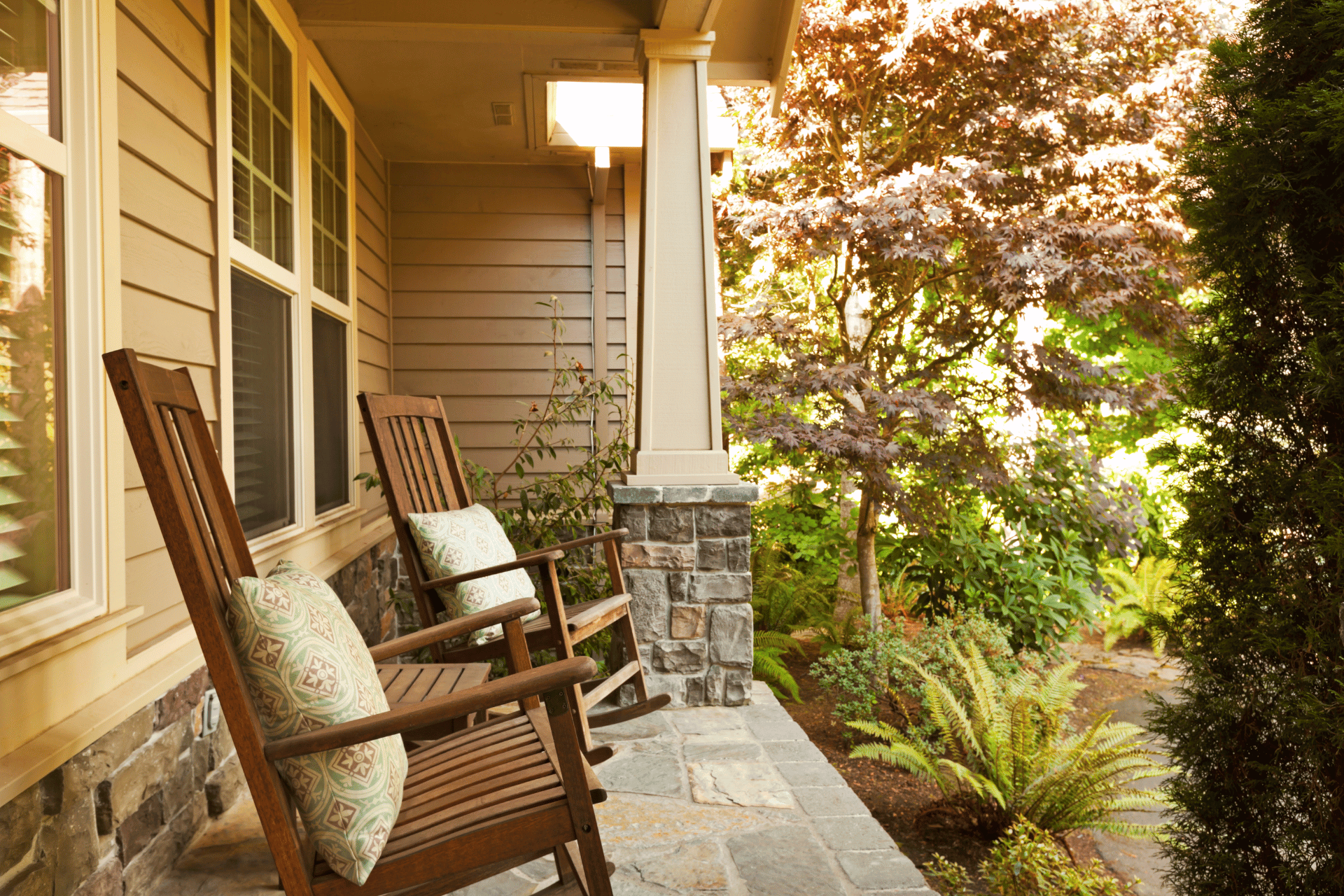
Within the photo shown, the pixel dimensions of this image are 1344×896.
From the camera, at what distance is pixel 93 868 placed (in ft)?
4.88

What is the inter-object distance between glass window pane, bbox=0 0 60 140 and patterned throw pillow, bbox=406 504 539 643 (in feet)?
4.15

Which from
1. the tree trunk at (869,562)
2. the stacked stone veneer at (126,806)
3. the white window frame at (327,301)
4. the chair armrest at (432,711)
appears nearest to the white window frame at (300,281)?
the white window frame at (327,301)

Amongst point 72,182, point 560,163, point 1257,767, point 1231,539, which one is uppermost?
point 560,163

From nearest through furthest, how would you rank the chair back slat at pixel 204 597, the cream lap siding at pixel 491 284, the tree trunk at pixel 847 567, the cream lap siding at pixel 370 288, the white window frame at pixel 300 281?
the chair back slat at pixel 204 597 < the white window frame at pixel 300 281 < the cream lap siding at pixel 370 288 < the cream lap siding at pixel 491 284 < the tree trunk at pixel 847 567

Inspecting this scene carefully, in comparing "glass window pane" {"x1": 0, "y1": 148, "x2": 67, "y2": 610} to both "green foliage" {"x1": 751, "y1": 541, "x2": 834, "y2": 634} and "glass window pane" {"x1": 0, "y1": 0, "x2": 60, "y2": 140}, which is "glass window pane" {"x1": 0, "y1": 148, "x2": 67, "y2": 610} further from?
"green foliage" {"x1": 751, "y1": 541, "x2": 834, "y2": 634}

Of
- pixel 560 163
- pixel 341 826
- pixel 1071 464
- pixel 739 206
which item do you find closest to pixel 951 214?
pixel 739 206

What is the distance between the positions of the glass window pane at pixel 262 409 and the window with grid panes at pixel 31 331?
0.82 meters

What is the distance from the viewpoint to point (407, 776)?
1.46 metres

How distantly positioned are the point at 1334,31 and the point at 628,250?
3.73 meters

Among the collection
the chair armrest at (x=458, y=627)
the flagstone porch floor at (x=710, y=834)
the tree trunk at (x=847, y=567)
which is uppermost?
the chair armrest at (x=458, y=627)

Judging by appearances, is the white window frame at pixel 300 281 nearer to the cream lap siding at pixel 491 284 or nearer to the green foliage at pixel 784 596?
the cream lap siding at pixel 491 284

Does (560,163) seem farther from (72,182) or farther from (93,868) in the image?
(93,868)

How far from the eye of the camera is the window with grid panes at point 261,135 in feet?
7.98

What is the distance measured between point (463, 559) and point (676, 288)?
131cm
